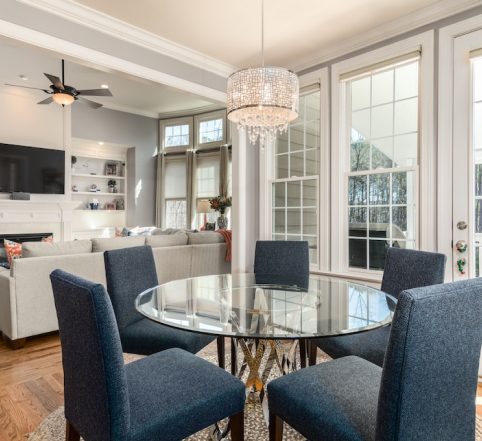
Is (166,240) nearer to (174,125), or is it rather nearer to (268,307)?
(268,307)

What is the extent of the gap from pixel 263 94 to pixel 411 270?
1429 millimetres

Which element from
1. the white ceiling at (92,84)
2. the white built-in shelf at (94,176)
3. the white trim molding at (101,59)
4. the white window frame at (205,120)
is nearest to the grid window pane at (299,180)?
the white trim molding at (101,59)

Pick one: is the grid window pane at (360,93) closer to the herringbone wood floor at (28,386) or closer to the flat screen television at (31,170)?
the herringbone wood floor at (28,386)

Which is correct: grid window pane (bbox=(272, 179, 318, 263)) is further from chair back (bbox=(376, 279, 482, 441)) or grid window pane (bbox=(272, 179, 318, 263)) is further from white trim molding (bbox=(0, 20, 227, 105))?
chair back (bbox=(376, 279, 482, 441))

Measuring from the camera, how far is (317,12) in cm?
279

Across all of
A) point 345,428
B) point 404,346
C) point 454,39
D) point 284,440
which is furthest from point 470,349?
point 454,39

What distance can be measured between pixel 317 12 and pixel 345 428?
9.40 ft

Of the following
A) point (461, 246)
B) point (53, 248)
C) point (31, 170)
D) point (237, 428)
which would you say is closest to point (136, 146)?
point (31, 170)

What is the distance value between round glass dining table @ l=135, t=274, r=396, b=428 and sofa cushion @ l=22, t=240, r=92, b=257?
1494 millimetres

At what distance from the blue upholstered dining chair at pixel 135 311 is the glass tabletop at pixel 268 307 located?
194 millimetres

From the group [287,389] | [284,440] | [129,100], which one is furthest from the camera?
[129,100]

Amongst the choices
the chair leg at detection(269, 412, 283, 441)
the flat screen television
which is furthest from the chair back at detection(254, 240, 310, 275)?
the flat screen television

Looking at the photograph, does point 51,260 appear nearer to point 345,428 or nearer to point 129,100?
point 345,428

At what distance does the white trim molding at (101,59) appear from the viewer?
2434 millimetres
